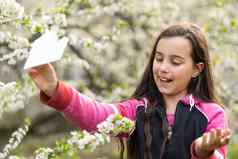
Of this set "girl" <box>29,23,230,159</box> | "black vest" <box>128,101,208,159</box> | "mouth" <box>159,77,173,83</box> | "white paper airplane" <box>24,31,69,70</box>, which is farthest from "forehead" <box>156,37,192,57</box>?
"white paper airplane" <box>24,31,69,70</box>

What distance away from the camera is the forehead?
3.34 meters

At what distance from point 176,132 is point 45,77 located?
0.63 m

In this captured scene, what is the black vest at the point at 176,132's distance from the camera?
328cm

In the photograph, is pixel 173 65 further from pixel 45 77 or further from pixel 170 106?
pixel 45 77

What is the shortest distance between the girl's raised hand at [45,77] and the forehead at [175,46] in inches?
21.2

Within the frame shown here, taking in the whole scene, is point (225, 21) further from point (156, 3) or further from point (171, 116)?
point (171, 116)

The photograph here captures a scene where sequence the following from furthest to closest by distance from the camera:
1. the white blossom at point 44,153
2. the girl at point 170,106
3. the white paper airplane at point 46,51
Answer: the girl at point 170,106 → the white blossom at point 44,153 → the white paper airplane at point 46,51

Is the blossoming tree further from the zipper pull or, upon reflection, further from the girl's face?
the zipper pull

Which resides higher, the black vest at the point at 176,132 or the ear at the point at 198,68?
the ear at the point at 198,68

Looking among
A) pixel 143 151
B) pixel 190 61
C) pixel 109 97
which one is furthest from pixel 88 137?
pixel 109 97

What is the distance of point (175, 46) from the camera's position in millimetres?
3346

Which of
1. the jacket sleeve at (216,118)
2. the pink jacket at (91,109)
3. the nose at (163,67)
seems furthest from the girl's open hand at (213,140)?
the nose at (163,67)

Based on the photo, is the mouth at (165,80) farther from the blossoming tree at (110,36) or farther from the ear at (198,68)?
the blossoming tree at (110,36)

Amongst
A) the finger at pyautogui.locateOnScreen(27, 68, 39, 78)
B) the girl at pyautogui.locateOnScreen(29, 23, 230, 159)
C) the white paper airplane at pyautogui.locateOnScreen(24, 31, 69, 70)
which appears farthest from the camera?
the girl at pyautogui.locateOnScreen(29, 23, 230, 159)
